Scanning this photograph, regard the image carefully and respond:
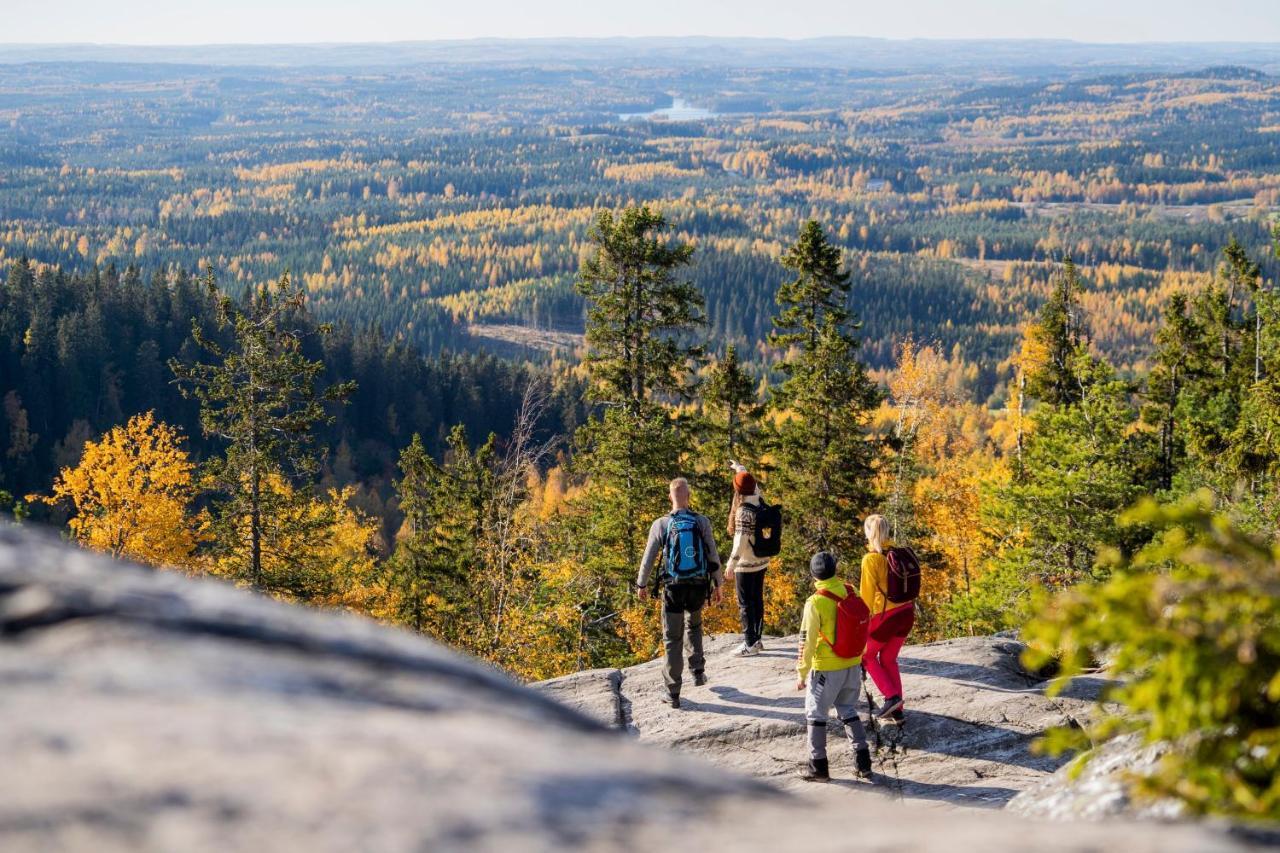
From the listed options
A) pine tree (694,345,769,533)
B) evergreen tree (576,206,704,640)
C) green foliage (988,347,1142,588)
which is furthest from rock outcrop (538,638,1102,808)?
pine tree (694,345,769,533)

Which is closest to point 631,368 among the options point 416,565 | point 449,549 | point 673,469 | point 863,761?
point 673,469

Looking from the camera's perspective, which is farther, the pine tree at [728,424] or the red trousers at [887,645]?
the pine tree at [728,424]

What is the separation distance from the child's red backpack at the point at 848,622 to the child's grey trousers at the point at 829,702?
0.25m

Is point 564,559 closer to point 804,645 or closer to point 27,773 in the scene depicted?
point 804,645

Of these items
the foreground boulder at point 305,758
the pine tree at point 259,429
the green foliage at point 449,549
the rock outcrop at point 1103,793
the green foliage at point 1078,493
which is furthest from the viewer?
the green foliage at point 449,549

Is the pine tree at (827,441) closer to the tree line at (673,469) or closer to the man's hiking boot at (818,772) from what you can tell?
the tree line at (673,469)

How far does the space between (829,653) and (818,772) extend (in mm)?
1277

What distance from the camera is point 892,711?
11.4 meters

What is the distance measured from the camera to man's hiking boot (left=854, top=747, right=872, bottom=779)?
10242 mm

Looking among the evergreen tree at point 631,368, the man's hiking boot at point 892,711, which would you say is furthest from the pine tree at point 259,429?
the man's hiking boot at point 892,711

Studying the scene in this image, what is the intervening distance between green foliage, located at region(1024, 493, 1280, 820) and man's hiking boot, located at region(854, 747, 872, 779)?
23.4ft

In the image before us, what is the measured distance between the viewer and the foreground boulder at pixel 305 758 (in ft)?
6.49

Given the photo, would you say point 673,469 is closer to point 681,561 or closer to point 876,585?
point 681,561

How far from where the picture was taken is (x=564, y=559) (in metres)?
29.7
